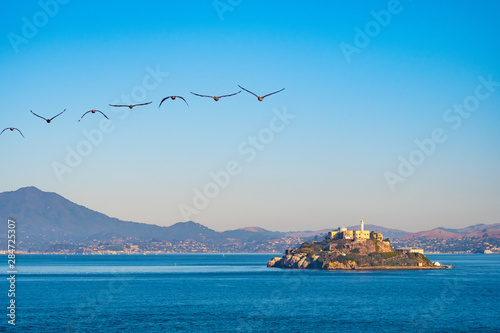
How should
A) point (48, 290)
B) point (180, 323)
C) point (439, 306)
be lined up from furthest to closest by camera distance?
point (48, 290), point (439, 306), point (180, 323)

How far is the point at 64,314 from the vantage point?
88375 millimetres

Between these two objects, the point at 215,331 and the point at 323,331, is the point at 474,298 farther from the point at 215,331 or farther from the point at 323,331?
the point at 215,331

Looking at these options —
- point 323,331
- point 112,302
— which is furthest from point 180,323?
point 112,302

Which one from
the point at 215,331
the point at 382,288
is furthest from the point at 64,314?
the point at 382,288

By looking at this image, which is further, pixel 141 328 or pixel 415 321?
pixel 415 321

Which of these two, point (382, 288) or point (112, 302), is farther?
point (382, 288)

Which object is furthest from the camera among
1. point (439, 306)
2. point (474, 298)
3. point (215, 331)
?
point (474, 298)

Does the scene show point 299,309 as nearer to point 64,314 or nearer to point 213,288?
point 64,314

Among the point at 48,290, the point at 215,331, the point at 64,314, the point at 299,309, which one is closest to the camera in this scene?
the point at 215,331

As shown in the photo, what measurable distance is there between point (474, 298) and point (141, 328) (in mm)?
66227

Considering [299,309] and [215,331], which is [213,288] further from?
[215,331]

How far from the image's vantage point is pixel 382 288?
13312 centimetres

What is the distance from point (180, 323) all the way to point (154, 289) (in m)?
53.5

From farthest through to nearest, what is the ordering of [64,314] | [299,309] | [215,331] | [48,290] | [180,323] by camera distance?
[48,290]
[299,309]
[64,314]
[180,323]
[215,331]
